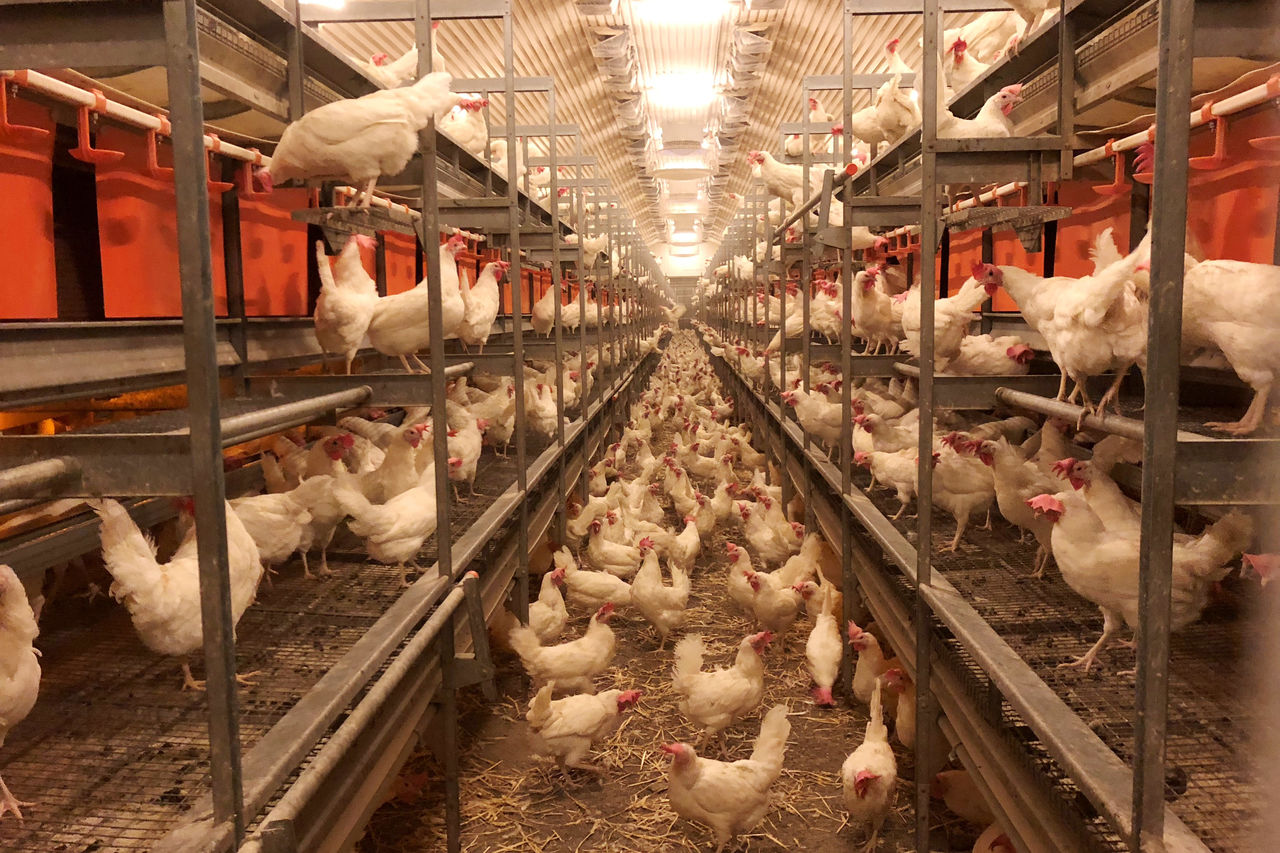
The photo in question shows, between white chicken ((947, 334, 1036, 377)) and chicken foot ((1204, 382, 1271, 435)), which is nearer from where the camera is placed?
chicken foot ((1204, 382, 1271, 435))

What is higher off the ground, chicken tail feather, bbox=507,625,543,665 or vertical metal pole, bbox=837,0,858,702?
vertical metal pole, bbox=837,0,858,702

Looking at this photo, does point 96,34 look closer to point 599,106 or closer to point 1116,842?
point 1116,842

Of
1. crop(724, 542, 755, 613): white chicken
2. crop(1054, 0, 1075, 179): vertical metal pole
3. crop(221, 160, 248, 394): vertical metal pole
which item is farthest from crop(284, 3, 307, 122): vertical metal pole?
crop(724, 542, 755, 613): white chicken

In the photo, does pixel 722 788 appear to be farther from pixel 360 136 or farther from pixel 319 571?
pixel 360 136

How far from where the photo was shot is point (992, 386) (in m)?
2.73

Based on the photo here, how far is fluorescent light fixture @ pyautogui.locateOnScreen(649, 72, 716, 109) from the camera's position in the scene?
34.6 feet

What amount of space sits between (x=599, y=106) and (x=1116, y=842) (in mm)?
11006

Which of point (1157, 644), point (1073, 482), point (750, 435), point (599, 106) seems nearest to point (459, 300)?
point (1073, 482)

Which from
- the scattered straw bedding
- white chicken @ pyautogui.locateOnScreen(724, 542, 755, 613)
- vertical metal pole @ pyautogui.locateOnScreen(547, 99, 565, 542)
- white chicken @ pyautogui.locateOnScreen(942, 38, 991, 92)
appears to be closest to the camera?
the scattered straw bedding

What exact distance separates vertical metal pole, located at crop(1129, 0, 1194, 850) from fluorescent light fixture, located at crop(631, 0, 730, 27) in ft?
23.5

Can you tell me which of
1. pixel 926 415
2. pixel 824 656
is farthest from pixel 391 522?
pixel 824 656

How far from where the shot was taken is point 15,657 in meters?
1.67

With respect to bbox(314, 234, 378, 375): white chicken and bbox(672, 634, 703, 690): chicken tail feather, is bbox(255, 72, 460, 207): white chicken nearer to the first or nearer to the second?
bbox(314, 234, 378, 375): white chicken

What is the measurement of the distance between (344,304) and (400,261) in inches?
107
